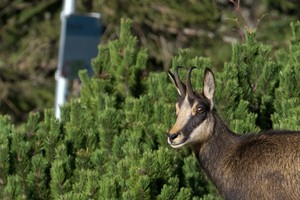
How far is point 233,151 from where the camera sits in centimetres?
849

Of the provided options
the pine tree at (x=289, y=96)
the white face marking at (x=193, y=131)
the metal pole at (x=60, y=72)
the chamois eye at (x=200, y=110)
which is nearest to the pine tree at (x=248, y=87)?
the pine tree at (x=289, y=96)

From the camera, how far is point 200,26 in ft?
67.5

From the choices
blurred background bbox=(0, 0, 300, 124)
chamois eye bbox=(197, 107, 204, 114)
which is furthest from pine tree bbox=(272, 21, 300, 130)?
blurred background bbox=(0, 0, 300, 124)

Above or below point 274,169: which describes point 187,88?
above

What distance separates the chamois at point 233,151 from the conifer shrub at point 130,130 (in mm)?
308

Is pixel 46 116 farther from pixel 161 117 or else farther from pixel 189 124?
pixel 189 124

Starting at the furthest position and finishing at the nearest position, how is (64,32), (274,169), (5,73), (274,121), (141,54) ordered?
(5,73), (64,32), (141,54), (274,121), (274,169)

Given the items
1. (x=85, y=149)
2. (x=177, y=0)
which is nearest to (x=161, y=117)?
(x=85, y=149)

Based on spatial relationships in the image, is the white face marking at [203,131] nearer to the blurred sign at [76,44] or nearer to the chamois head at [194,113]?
the chamois head at [194,113]

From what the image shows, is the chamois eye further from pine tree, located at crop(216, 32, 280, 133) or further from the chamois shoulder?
pine tree, located at crop(216, 32, 280, 133)

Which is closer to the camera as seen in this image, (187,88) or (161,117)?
(187,88)

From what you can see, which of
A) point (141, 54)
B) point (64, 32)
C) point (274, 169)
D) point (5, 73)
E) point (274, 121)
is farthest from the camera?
point (5, 73)

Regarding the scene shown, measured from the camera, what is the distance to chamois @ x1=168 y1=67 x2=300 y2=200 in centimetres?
808

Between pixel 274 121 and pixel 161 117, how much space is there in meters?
0.96
